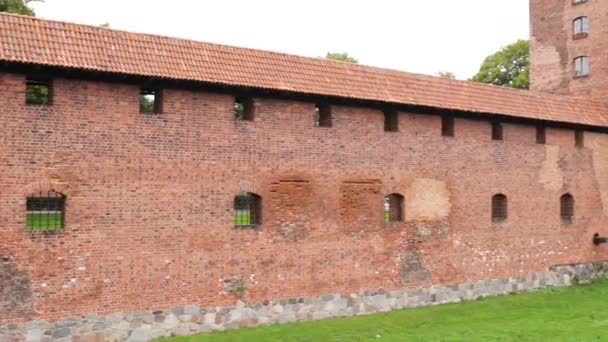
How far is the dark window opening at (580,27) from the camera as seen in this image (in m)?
21.9

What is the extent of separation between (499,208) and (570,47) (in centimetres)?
802

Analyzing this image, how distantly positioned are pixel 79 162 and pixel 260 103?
3514 millimetres

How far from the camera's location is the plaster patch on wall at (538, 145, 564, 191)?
1780cm

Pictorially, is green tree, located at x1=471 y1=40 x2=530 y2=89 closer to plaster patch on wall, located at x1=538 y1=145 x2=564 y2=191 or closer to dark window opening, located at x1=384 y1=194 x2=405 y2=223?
plaster patch on wall, located at x1=538 y1=145 x2=564 y2=191

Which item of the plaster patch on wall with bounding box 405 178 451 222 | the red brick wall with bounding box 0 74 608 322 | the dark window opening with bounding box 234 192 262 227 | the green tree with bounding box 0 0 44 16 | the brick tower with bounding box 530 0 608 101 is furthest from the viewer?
the green tree with bounding box 0 0 44 16

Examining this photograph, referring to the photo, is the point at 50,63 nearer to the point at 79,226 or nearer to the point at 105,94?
the point at 105,94

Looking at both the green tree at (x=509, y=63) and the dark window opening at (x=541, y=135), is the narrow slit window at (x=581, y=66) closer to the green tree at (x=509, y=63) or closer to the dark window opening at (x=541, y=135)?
the dark window opening at (x=541, y=135)

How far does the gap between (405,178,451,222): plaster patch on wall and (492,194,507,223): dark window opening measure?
5.84 ft

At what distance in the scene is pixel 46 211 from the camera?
1125 centimetres

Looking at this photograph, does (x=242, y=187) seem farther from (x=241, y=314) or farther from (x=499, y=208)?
(x=499, y=208)

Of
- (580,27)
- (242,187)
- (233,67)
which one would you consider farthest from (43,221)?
(580,27)

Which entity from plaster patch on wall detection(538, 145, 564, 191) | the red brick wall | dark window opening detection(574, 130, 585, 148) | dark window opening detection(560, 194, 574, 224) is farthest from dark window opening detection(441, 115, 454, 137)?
dark window opening detection(574, 130, 585, 148)

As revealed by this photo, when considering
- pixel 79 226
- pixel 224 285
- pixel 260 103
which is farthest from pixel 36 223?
pixel 260 103

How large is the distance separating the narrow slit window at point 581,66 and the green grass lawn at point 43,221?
55.4 ft
